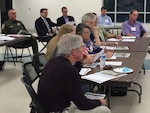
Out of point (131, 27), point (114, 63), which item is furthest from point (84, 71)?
point (131, 27)

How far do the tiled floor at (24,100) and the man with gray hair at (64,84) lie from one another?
147 centimetres

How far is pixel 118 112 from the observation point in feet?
12.0

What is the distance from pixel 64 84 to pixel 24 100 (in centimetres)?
204

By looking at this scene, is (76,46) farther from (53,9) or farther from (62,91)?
(53,9)

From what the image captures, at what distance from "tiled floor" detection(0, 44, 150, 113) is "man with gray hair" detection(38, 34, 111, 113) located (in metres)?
1.47

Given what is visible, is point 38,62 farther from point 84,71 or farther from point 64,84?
point 64,84

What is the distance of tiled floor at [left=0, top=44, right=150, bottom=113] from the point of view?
149 inches

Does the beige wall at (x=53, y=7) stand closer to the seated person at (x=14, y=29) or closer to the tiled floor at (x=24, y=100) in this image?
the seated person at (x=14, y=29)

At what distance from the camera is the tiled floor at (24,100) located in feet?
12.4

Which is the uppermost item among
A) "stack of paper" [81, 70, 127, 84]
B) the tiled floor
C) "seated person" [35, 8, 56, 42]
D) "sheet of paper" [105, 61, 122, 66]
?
"seated person" [35, 8, 56, 42]

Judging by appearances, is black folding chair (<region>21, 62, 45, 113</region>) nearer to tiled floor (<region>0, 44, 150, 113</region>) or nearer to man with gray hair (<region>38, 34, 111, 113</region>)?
man with gray hair (<region>38, 34, 111, 113</region>)

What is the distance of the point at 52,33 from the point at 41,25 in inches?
14.0

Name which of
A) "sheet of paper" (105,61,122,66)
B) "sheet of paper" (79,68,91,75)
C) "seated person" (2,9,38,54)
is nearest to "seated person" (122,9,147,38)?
"seated person" (2,9,38,54)

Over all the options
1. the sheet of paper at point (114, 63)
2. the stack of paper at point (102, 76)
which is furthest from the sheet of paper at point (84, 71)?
the sheet of paper at point (114, 63)
